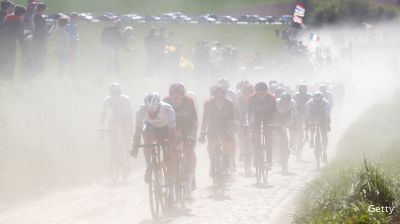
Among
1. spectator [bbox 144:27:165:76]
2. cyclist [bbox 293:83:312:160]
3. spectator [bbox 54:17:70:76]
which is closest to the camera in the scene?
spectator [bbox 54:17:70:76]

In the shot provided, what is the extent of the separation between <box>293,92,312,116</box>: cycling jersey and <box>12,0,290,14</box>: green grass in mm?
45363

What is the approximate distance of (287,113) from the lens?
82.4ft

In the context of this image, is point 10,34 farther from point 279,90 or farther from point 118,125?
point 279,90

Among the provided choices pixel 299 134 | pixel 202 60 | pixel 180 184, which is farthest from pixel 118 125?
pixel 202 60

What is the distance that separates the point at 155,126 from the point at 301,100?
11.2 m

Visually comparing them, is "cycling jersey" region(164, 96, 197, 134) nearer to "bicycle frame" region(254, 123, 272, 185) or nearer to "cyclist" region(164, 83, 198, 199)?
"cyclist" region(164, 83, 198, 199)

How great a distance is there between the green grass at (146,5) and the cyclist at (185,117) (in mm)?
53402

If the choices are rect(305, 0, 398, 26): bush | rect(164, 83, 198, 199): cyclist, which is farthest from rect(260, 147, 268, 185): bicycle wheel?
rect(305, 0, 398, 26): bush

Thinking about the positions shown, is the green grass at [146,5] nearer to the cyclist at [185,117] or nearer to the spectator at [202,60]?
the spectator at [202,60]

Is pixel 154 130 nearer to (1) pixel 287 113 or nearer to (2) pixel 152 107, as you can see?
(2) pixel 152 107

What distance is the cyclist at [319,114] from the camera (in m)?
25.4

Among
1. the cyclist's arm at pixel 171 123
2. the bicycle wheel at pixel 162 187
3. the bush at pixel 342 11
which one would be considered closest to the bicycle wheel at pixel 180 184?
the bicycle wheel at pixel 162 187

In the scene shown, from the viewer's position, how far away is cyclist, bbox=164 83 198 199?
18.0 m

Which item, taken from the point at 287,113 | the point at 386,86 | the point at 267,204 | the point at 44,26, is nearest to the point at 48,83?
the point at 44,26
